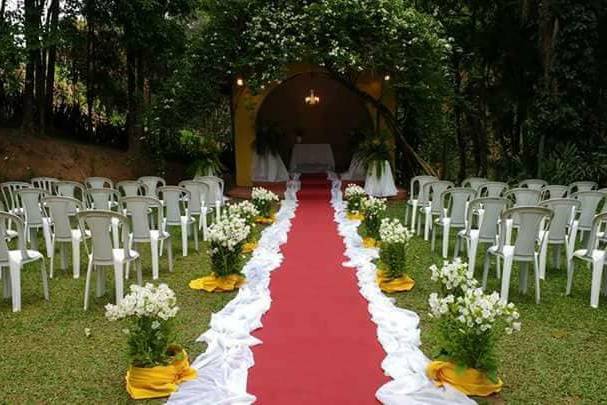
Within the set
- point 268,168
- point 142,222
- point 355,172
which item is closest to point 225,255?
point 142,222

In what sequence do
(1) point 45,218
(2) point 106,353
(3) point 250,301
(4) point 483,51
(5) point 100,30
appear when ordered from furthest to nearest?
(4) point 483,51
(5) point 100,30
(1) point 45,218
(3) point 250,301
(2) point 106,353

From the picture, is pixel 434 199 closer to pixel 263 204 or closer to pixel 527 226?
pixel 527 226

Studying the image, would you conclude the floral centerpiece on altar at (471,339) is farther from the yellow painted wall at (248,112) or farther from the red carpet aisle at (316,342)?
the yellow painted wall at (248,112)

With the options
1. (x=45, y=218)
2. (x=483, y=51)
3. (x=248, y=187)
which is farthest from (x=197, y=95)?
(x=483, y=51)

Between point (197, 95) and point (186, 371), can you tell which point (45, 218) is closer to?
point (186, 371)

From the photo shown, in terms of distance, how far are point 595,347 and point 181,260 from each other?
4.75m

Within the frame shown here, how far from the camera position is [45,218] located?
23.2 ft

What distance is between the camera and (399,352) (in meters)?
3.95

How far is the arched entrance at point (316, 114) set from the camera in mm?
17219

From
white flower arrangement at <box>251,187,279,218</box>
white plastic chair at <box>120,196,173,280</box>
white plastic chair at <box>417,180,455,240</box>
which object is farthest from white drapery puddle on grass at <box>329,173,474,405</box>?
white flower arrangement at <box>251,187,279,218</box>

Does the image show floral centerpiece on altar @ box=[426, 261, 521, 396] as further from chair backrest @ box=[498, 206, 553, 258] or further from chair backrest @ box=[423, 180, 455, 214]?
chair backrest @ box=[423, 180, 455, 214]

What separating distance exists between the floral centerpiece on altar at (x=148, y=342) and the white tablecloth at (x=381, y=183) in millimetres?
9468

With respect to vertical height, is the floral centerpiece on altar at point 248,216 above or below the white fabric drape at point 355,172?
below

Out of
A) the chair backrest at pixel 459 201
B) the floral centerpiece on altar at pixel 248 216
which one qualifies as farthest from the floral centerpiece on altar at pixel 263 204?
the chair backrest at pixel 459 201
